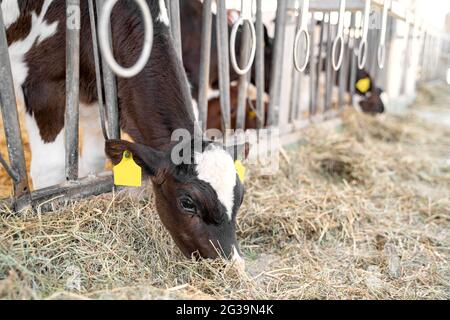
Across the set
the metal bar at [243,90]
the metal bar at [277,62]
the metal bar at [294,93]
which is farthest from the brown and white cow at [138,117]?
the metal bar at [294,93]

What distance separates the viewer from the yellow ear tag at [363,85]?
7.59 m

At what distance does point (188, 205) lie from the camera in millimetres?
2438

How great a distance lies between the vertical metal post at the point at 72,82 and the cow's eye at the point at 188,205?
2.38 ft

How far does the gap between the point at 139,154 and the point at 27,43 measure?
119 centimetres

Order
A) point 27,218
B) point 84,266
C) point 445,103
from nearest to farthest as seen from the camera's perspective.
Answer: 1. point 84,266
2. point 27,218
3. point 445,103

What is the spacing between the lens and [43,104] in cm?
298

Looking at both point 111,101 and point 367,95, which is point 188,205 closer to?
point 111,101

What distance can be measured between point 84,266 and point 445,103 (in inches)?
463

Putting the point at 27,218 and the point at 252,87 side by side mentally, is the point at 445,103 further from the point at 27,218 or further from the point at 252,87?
the point at 27,218

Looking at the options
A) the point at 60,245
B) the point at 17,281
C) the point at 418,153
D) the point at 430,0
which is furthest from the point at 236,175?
the point at 430,0

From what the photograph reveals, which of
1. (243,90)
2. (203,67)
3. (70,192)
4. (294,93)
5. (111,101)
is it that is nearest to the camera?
(70,192)

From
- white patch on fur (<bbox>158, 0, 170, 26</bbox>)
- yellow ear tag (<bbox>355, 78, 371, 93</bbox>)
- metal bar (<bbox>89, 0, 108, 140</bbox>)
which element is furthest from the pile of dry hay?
yellow ear tag (<bbox>355, 78, 371, 93</bbox>)

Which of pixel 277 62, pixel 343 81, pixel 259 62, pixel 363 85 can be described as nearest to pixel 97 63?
pixel 259 62

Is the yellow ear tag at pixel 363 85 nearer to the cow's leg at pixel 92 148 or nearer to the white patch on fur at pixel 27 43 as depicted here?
the cow's leg at pixel 92 148
